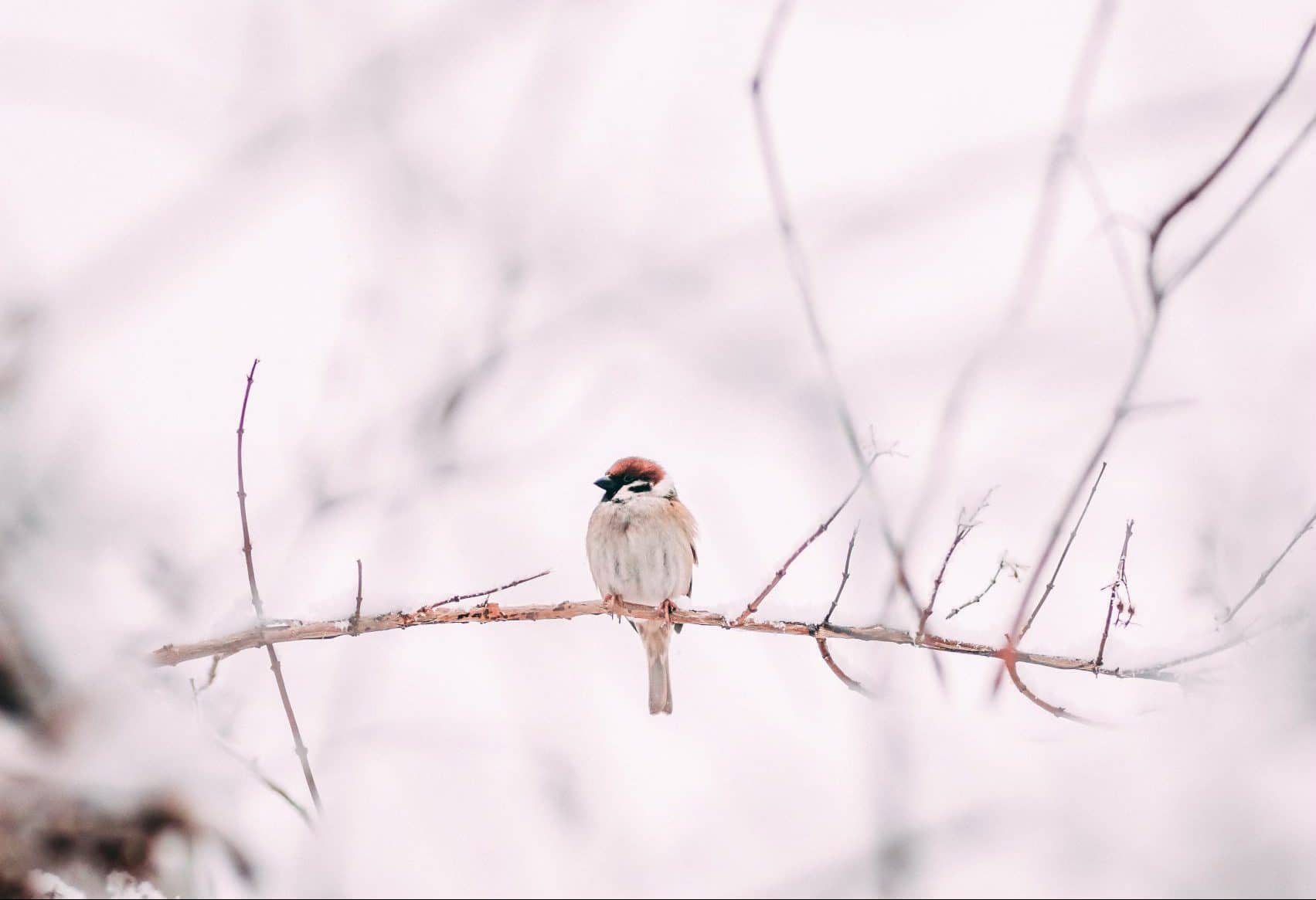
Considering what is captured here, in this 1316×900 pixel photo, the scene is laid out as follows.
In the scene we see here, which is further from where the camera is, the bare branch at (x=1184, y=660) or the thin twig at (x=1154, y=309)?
the bare branch at (x=1184, y=660)

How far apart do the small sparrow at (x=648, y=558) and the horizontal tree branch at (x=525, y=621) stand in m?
2.45

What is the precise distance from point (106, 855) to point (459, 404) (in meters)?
1.41

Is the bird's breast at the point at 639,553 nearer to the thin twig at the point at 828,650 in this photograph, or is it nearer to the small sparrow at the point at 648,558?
the small sparrow at the point at 648,558

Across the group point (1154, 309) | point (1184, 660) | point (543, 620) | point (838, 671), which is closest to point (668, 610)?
point (543, 620)

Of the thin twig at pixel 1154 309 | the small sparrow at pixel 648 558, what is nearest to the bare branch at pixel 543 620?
the thin twig at pixel 1154 309

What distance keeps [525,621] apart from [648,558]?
256 centimetres

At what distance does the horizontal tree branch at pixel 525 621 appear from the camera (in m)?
2.97

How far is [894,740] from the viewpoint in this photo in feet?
5.36

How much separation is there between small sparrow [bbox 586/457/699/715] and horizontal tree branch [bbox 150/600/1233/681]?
2.45 m

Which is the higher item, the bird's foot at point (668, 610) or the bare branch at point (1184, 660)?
the bird's foot at point (668, 610)

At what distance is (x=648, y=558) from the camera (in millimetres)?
6277

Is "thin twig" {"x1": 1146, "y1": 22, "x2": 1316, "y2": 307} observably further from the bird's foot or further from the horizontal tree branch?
the bird's foot

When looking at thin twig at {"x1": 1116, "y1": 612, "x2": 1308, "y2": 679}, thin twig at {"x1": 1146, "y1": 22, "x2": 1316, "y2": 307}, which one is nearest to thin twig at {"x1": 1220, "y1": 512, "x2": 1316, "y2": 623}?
thin twig at {"x1": 1116, "y1": 612, "x2": 1308, "y2": 679}

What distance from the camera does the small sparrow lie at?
6285 mm
